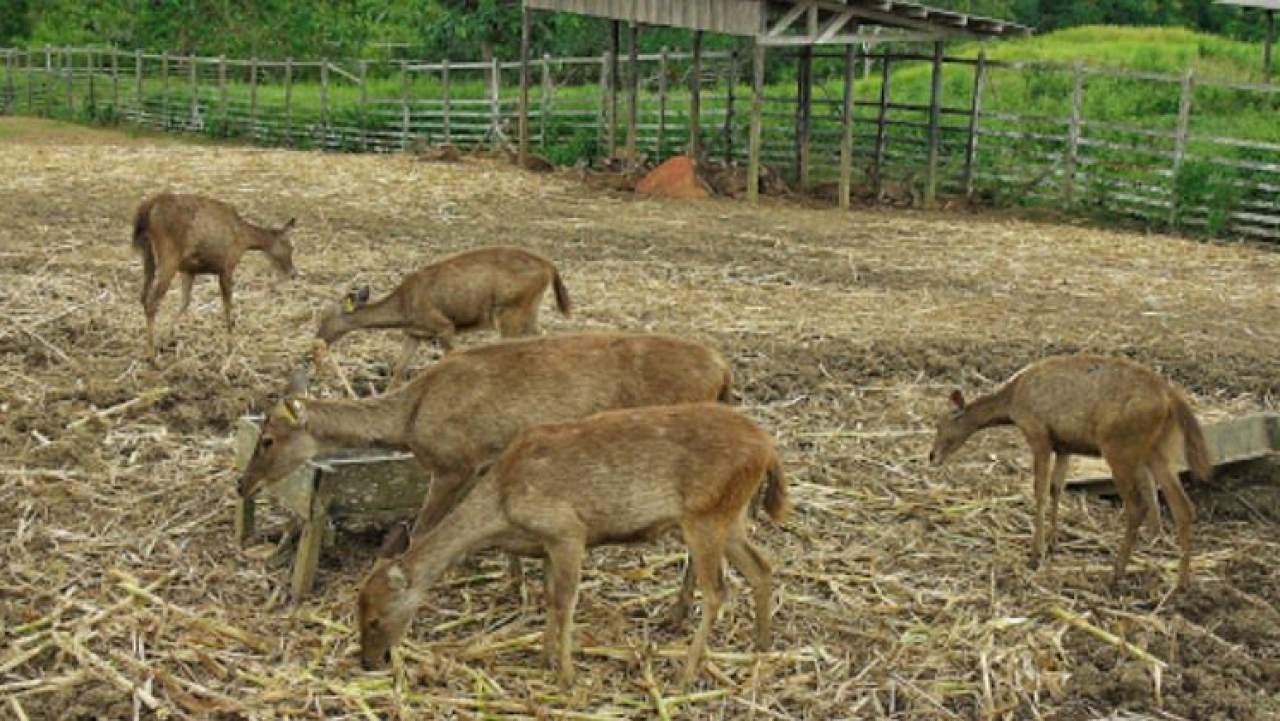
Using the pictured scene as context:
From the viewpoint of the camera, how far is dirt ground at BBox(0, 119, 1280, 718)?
6.28m

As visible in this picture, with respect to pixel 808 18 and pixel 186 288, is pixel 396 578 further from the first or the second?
pixel 808 18

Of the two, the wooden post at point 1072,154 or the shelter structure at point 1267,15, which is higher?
the shelter structure at point 1267,15

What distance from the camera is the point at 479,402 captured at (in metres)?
7.04

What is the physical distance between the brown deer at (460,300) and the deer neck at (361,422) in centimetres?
269

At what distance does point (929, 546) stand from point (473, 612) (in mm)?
2341

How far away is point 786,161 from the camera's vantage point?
991 inches

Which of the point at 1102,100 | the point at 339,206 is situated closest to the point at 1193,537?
the point at 339,206

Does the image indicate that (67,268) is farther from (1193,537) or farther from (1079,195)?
(1079,195)

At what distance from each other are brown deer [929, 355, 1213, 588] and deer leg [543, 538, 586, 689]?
2.56 metres

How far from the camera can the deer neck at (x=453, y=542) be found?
6156 mm

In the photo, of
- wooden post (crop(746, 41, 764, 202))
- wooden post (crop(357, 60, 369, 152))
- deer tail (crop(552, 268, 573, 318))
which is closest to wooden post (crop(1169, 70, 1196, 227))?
wooden post (crop(746, 41, 764, 202))

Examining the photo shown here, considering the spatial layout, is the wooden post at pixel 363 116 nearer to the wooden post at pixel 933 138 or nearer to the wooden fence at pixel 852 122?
the wooden fence at pixel 852 122

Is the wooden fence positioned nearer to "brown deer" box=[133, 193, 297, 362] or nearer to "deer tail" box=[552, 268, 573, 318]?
"deer tail" box=[552, 268, 573, 318]

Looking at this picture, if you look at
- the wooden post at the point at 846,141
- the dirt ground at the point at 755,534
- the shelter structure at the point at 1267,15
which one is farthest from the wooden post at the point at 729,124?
the dirt ground at the point at 755,534
